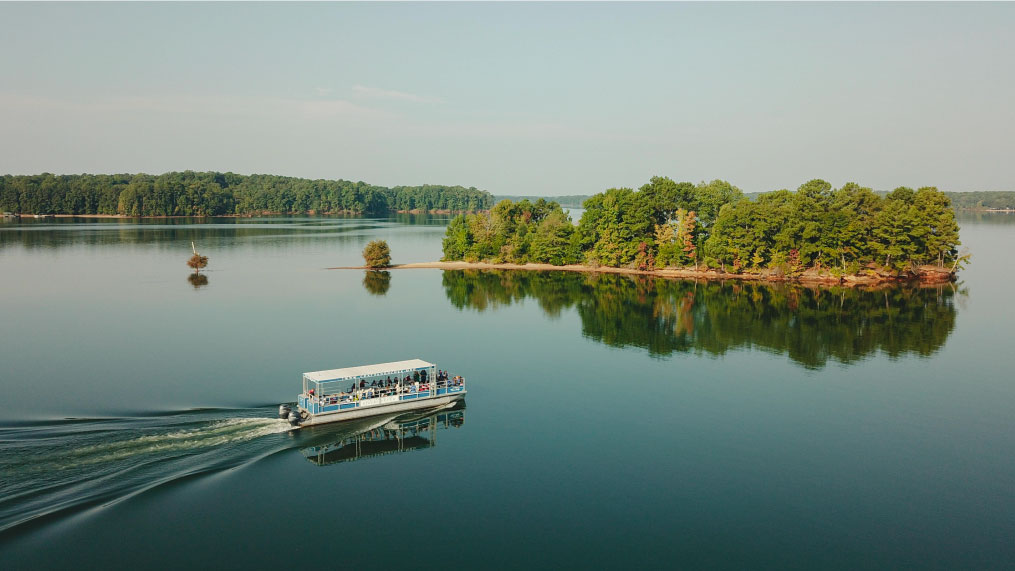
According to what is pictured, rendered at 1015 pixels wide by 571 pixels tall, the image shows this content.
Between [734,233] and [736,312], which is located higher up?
[734,233]

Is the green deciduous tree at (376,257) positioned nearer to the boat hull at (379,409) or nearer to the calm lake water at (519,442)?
the calm lake water at (519,442)

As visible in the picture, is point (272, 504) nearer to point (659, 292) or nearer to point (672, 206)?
point (659, 292)

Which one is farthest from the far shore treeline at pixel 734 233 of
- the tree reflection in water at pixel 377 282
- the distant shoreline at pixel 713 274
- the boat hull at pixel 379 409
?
the boat hull at pixel 379 409

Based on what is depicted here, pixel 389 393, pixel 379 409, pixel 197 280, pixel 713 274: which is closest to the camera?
pixel 379 409

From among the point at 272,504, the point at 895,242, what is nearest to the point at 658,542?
the point at 272,504

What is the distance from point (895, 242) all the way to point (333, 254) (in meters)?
92.5

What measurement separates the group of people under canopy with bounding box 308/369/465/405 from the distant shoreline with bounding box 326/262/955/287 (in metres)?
66.5

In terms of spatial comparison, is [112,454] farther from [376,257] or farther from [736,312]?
[376,257]

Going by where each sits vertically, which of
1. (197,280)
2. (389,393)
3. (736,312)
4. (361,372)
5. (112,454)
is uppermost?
(197,280)

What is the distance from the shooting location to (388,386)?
37812mm

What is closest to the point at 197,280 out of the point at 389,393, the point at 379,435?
the point at 389,393

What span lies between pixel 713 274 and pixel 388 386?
73.2 meters

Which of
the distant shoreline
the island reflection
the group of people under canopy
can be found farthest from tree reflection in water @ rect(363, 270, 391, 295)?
the group of people under canopy

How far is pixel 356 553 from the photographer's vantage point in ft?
75.1
